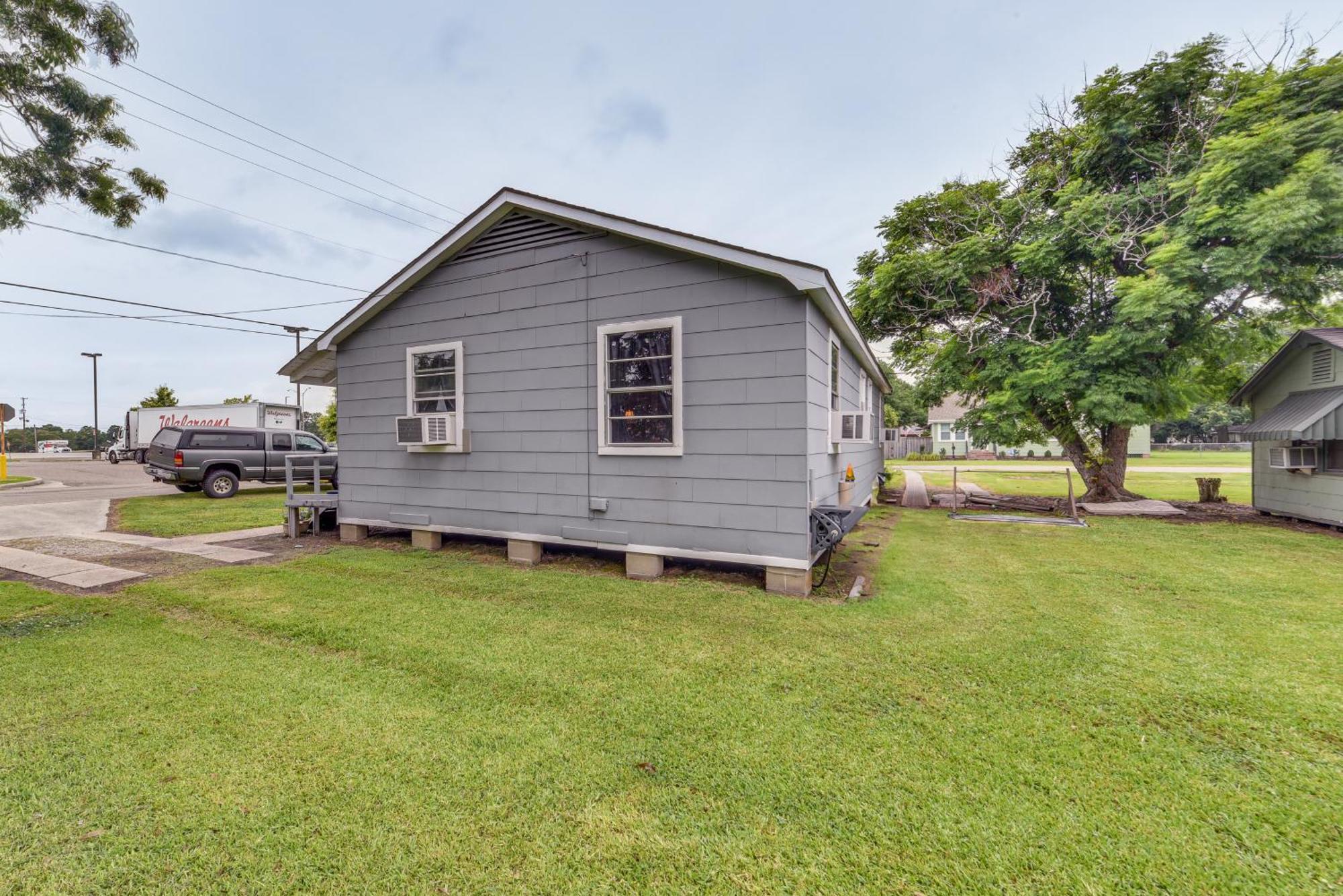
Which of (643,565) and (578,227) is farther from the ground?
(578,227)

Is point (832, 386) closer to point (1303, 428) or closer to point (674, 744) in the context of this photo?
point (674, 744)

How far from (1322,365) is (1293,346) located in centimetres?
54

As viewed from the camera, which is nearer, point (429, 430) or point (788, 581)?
point (788, 581)

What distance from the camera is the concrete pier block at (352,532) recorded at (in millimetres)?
7266

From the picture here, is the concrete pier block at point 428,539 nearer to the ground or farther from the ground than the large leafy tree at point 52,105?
nearer to the ground

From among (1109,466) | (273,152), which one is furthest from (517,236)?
(1109,466)

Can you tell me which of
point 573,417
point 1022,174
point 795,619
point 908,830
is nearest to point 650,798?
point 908,830

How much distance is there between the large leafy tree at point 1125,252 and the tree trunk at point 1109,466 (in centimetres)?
4

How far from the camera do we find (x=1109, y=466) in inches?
437

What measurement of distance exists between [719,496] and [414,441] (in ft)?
12.4

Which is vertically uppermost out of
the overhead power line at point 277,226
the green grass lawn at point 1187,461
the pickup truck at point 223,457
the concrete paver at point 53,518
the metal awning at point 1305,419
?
the overhead power line at point 277,226

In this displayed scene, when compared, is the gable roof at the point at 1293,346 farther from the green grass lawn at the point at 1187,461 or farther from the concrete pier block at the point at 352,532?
the green grass lawn at the point at 1187,461

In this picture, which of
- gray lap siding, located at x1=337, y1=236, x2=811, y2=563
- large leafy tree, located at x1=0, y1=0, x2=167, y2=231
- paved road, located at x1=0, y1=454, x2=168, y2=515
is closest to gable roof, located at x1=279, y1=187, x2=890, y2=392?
gray lap siding, located at x1=337, y1=236, x2=811, y2=563

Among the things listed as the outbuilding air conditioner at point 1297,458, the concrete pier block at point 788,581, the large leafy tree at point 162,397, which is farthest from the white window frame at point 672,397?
the large leafy tree at point 162,397
